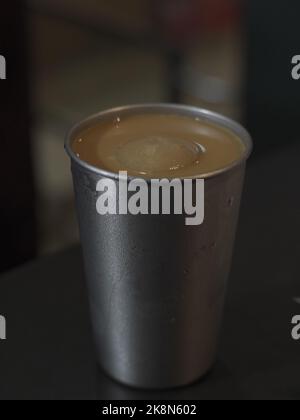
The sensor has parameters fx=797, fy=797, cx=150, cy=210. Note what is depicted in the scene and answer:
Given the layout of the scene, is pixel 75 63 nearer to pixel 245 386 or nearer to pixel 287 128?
pixel 287 128

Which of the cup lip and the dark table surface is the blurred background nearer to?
the dark table surface

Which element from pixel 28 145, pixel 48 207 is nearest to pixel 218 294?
pixel 28 145

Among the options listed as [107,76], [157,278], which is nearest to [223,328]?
[157,278]

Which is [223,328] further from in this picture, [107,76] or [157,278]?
[107,76]

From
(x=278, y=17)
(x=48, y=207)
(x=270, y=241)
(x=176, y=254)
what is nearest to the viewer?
(x=176, y=254)

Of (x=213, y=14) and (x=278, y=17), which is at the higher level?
(x=278, y=17)

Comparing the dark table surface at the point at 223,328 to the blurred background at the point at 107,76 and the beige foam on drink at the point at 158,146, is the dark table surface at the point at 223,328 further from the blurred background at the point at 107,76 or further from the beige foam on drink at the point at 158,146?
the blurred background at the point at 107,76
